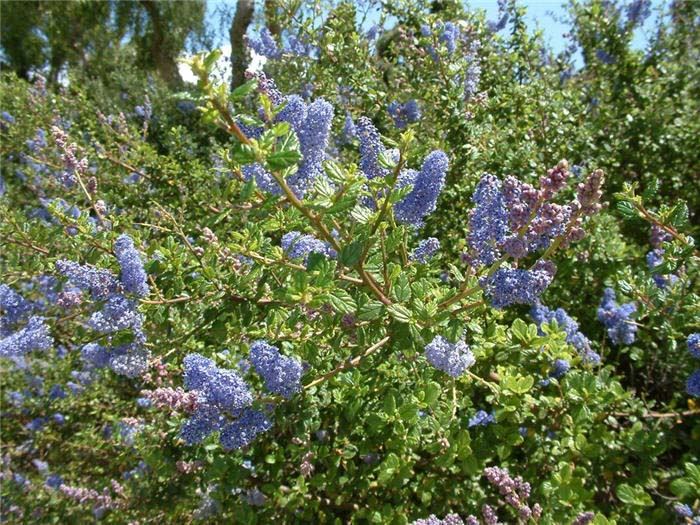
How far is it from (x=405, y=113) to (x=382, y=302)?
1.82m

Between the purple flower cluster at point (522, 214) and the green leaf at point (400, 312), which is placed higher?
the purple flower cluster at point (522, 214)

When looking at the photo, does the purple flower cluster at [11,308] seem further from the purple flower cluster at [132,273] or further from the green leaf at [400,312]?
the green leaf at [400,312]

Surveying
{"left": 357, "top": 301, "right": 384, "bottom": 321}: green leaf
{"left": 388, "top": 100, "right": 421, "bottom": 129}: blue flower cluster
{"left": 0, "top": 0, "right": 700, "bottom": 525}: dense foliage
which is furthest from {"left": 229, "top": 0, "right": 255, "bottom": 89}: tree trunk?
{"left": 357, "top": 301, "right": 384, "bottom": 321}: green leaf

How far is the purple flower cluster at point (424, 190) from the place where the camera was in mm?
1421

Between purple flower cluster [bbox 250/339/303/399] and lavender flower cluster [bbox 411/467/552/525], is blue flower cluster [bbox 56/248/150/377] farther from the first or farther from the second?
lavender flower cluster [bbox 411/467/552/525]

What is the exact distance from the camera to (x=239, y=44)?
7.23 m

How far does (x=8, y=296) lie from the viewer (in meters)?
1.93

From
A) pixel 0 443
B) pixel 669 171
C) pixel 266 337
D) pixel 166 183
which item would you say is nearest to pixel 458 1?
pixel 669 171

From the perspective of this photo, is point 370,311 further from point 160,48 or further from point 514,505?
point 160,48

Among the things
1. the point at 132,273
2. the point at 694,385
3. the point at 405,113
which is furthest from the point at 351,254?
the point at 405,113

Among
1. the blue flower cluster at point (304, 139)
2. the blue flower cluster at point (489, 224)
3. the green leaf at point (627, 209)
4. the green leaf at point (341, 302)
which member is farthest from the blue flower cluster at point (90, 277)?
the green leaf at point (627, 209)

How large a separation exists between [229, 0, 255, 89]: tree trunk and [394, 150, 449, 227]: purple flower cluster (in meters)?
6.13

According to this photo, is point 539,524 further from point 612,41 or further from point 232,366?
point 612,41

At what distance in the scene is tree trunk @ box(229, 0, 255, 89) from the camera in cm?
702
